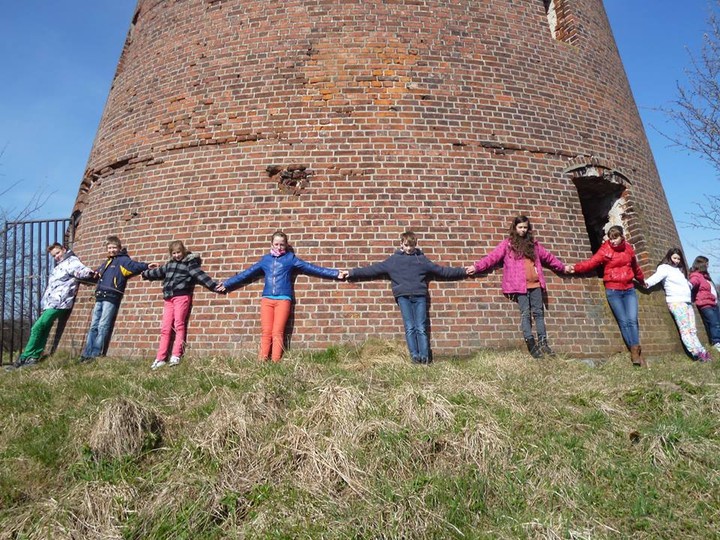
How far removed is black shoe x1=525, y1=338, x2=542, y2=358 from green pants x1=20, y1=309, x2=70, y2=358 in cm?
598

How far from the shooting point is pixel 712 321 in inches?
249

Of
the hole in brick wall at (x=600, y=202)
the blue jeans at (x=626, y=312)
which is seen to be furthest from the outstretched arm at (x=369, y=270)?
the hole in brick wall at (x=600, y=202)

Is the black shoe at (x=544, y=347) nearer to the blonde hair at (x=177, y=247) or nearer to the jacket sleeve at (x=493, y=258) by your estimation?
the jacket sleeve at (x=493, y=258)

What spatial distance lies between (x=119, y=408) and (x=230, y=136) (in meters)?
3.72

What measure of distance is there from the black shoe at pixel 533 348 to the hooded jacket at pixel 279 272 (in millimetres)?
2274

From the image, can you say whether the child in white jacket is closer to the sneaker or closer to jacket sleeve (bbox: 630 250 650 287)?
jacket sleeve (bbox: 630 250 650 287)

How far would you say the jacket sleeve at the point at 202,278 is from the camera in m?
5.06

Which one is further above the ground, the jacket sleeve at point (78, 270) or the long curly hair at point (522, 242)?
the long curly hair at point (522, 242)

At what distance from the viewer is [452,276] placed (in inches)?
196

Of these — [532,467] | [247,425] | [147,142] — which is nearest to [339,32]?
[147,142]

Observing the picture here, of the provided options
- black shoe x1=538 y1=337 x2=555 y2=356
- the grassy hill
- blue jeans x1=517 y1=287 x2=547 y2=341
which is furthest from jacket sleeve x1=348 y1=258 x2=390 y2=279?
black shoe x1=538 y1=337 x2=555 y2=356

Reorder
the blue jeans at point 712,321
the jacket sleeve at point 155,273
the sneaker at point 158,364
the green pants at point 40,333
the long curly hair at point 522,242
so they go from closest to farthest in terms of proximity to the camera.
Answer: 1. the sneaker at point 158,364
2. the long curly hair at point 522,242
3. the jacket sleeve at point 155,273
4. the green pants at point 40,333
5. the blue jeans at point 712,321

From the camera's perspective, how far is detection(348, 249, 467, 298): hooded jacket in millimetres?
4790

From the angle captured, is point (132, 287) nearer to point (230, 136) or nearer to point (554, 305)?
point (230, 136)
